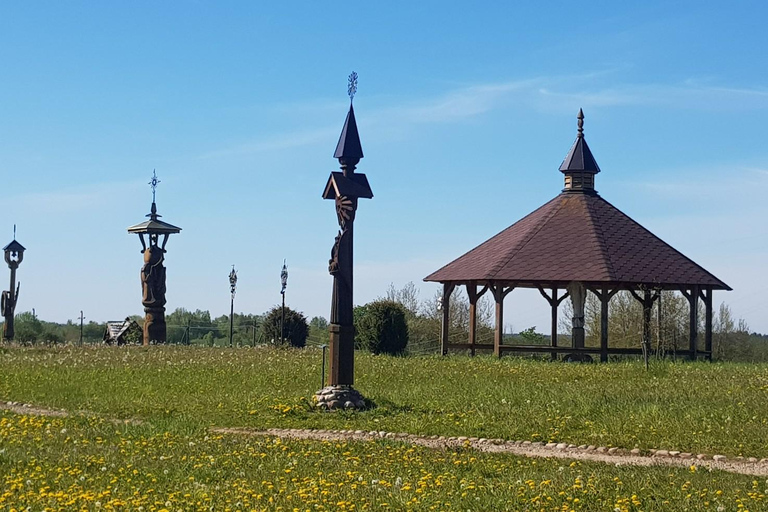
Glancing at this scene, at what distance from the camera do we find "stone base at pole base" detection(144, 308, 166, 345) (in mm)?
38406

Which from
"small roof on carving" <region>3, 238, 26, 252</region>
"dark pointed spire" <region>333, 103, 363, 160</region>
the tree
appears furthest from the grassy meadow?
the tree

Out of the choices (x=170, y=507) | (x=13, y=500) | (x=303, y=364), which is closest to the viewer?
(x=170, y=507)

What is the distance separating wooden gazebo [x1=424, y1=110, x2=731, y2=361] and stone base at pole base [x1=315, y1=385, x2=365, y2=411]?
1221 cm

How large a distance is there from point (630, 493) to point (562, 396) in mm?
8803

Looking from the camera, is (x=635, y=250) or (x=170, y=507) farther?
(x=635, y=250)

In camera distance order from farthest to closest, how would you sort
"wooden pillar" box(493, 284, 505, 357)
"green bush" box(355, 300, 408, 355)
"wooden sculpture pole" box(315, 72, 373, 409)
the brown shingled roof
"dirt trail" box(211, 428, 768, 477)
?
"green bush" box(355, 300, 408, 355) < "wooden pillar" box(493, 284, 505, 357) < the brown shingled roof < "wooden sculpture pole" box(315, 72, 373, 409) < "dirt trail" box(211, 428, 768, 477)

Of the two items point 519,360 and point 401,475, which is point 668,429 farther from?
point 519,360

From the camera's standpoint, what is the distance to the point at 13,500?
9477 millimetres

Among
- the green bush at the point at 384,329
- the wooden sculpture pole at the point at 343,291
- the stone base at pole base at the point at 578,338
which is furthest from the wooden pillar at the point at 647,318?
the wooden sculpture pole at the point at 343,291

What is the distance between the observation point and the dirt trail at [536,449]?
12.0m

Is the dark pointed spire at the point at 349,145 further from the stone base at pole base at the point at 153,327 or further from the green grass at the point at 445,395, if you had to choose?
the stone base at pole base at the point at 153,327

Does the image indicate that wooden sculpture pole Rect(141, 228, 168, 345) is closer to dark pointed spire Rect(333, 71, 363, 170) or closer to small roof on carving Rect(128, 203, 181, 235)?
small roof on carving Rect(128, 203, 181, 235)

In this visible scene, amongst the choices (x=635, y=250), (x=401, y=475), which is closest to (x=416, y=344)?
(x=635, y=250)

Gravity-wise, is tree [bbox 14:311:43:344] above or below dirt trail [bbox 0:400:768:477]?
above
